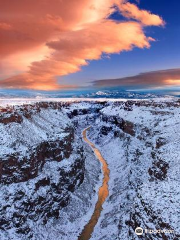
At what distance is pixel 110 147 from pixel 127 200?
199 feet

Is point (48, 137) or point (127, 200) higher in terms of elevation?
point (48, 137)

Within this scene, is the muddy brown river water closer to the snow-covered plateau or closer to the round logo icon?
the snow-covered plateau

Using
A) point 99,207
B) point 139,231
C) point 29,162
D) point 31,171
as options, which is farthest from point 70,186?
point 139,231

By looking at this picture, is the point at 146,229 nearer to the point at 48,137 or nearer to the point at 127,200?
the point at 127,200

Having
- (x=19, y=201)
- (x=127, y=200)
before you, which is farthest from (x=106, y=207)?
(x=19, y=201)

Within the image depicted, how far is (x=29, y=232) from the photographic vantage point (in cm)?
5353

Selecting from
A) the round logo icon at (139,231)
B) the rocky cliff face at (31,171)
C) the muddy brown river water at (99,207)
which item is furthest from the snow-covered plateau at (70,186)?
the muddy brown river water at (99,207)

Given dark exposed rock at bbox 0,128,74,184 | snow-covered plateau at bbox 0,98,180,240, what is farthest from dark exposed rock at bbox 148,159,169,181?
dark exposed rock at bbox 0,128,74,184

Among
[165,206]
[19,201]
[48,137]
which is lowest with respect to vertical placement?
[19,201]

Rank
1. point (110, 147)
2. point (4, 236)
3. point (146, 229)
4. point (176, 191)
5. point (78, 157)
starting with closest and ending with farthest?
point (146, 229)
point (176, 191)
point (4, 236)
point (78, 157)
point (110, 147)

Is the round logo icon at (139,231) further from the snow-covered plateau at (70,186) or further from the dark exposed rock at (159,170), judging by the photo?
the dark exposed rock at (159,170)

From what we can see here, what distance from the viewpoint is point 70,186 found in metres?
70.1

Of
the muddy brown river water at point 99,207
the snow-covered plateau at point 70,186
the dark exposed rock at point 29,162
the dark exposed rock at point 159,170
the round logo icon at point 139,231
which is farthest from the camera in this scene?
the muddy brown river water at point 99,207

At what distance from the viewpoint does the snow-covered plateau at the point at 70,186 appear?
132ft
